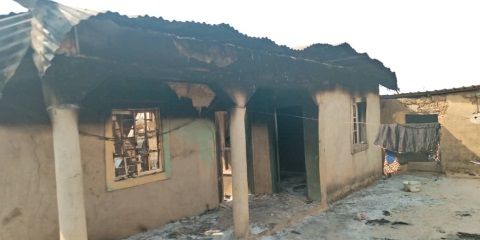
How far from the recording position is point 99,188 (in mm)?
6039

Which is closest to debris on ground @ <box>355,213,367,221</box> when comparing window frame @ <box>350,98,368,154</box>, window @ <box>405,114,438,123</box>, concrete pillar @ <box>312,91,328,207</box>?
concrete pillar @ <box>312,91,328,207</box>

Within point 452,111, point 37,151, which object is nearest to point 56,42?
point 37,151

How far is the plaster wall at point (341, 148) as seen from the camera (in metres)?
8.23

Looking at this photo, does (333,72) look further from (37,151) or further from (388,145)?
(37,151)

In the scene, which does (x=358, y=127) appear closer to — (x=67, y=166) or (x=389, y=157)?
(x=389, y=157)

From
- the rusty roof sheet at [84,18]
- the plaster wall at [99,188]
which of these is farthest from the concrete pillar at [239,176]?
the plaster wall at [99,188]

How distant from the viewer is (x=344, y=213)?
25.1 ft

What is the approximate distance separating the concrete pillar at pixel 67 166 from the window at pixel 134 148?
7.96ft

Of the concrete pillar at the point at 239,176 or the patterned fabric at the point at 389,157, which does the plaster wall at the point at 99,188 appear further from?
the patterned fabric at the point at 389,157

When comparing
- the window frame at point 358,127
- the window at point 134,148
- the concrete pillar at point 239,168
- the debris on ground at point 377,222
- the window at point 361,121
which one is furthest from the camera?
the window at point 361,121

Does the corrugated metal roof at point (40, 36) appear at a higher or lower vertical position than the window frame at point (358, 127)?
higher

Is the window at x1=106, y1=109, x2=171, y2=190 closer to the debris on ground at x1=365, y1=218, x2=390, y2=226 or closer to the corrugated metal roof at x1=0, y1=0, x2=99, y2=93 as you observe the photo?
the corrugated metal roof at x1=0, y1=0, x2=99, y2=93

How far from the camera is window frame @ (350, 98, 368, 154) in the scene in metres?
9.89

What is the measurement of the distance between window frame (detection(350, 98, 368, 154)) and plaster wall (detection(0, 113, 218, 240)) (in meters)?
4.48
